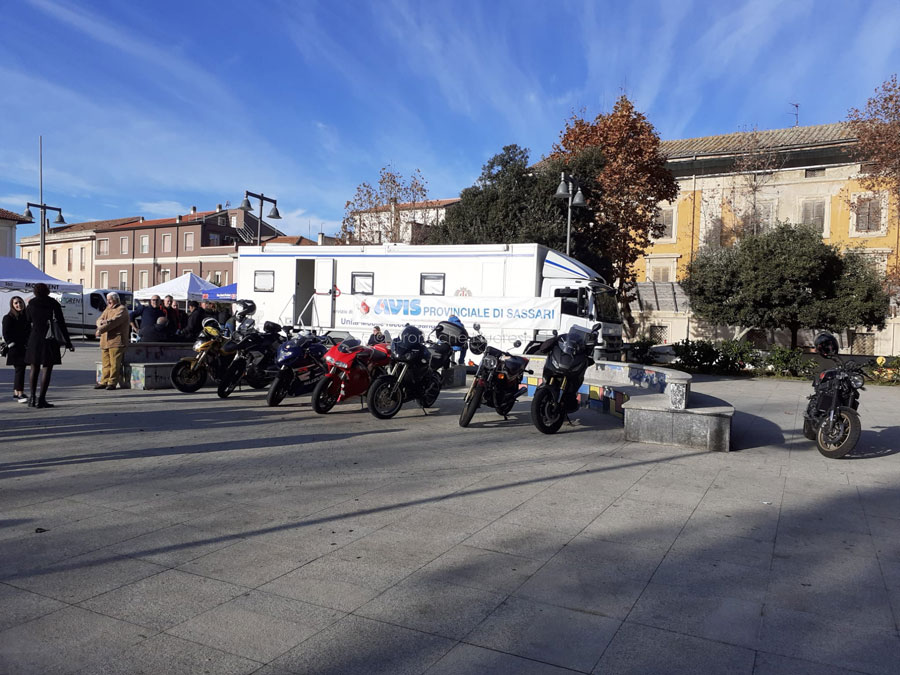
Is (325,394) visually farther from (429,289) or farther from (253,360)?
(429,289)

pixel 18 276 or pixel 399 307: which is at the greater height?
pixel 18 276

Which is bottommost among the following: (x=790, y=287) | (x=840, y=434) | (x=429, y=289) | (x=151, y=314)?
(x=840, y=434)

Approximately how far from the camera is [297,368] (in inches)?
365

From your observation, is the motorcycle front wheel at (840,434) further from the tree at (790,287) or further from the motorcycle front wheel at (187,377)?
the tree at (790,287)

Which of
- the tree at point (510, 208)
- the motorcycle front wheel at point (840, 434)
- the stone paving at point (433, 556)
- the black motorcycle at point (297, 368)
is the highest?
the tree at point (510, 208)

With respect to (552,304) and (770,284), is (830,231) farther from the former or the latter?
(552,304)

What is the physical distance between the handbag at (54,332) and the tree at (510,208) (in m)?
18.7

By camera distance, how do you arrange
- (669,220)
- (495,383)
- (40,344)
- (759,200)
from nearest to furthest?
(495,383)
(40,344)
(759,200)
(669,220)

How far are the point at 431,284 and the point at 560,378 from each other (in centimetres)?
999

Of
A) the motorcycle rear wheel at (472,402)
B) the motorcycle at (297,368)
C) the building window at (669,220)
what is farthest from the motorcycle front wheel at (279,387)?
the building window at (669,220)

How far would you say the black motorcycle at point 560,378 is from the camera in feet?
25.9

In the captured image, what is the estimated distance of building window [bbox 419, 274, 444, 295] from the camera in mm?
17594

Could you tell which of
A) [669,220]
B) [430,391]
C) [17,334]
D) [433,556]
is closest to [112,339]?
[17,334]

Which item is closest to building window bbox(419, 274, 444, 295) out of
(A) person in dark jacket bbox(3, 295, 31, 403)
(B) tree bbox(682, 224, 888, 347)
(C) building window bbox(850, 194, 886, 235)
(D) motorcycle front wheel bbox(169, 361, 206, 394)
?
(D) motorcycle front wheel bbox(169, 361, 206, 394)
